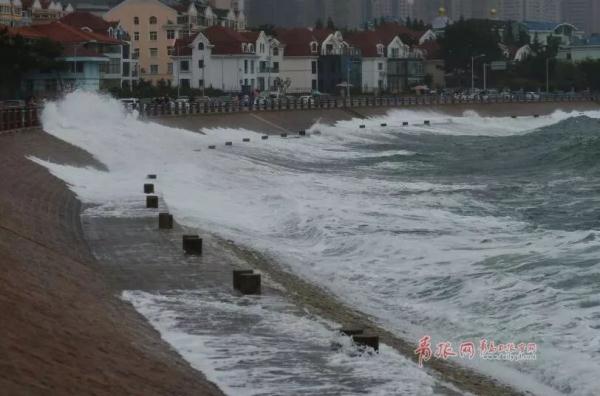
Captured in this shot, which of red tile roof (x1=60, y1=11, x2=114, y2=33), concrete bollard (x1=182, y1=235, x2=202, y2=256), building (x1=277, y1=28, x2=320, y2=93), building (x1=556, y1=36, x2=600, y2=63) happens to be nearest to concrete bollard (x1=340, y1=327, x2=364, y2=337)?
concrete bollard (x1=182, y1=235, x2=202, y2=256)

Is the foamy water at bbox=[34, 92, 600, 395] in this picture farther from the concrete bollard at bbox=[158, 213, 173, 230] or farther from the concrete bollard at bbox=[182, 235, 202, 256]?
the concrete bollard at bbox=[182, 235, 202, 256]

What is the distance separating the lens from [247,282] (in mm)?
16531

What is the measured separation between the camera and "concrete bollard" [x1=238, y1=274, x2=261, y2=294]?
16.5 m

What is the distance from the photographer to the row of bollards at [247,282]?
1653cm

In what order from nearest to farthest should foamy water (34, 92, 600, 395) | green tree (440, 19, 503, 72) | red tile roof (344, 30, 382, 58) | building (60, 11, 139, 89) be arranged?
foamy water (34, 92, 600, 395), building (60, 11, 139, 89), red tile roof (344, 30, 382, 58), green tree (440, 19, 503, 72)

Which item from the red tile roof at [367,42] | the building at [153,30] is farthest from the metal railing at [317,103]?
the building at [153,30]

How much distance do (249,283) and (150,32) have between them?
10065 cm

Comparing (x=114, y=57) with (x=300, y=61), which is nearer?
(x=114, y=57)

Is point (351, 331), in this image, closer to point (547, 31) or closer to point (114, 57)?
point (114, 57)

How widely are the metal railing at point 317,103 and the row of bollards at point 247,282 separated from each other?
1803 inches

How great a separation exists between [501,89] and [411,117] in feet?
140

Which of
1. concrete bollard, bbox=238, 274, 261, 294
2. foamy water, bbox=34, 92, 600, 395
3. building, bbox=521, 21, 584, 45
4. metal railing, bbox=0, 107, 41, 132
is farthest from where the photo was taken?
building, bbox=521, 21, 584, 45

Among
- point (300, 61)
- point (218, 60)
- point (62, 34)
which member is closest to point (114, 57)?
point (62, 34)

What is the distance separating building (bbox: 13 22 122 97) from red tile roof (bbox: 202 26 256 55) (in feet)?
63.1
